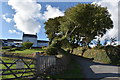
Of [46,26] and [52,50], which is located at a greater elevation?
[46,26]

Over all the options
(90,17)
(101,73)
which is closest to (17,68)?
(101,73)

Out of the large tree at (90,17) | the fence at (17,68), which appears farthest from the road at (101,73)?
the large tree at (90,17)

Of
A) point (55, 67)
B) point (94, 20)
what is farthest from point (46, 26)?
point (55, 67)

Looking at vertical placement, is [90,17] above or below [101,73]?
above

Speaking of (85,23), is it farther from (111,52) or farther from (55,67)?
(55,67)

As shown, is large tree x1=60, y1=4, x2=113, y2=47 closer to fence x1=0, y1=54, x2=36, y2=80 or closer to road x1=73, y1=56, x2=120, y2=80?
road x1=73, y1=56, x2=120, y2=80

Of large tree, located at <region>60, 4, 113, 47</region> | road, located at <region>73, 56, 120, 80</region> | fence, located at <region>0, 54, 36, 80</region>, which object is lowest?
road, located at <region>73, 56, 120, 80</region>

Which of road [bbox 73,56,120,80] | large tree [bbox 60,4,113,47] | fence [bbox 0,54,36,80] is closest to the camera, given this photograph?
fence [bbox 0,54,36,80]

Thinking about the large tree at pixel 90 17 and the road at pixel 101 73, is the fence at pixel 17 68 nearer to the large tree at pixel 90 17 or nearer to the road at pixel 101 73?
the road at pixel 101 73

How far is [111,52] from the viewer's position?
2184cm

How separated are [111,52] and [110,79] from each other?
14468 mm

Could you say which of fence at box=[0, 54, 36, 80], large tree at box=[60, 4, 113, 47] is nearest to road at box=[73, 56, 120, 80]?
fence at box=[0, 54, 36, 80]

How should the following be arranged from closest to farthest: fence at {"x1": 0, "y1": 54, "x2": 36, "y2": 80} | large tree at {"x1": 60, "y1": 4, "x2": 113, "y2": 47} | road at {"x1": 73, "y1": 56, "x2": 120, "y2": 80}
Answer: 1. fence at {"x1": 0, "y1": 54, "x2": 36, "y2": 80}
2. road at {"x1": 73, "y1": 56, "x2": 120, "y2": 80}
3. large tree at {"x1": 60, "y1": 4, "x2": 113, "y2": 47}

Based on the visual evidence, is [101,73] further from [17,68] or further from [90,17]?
[90,17]
